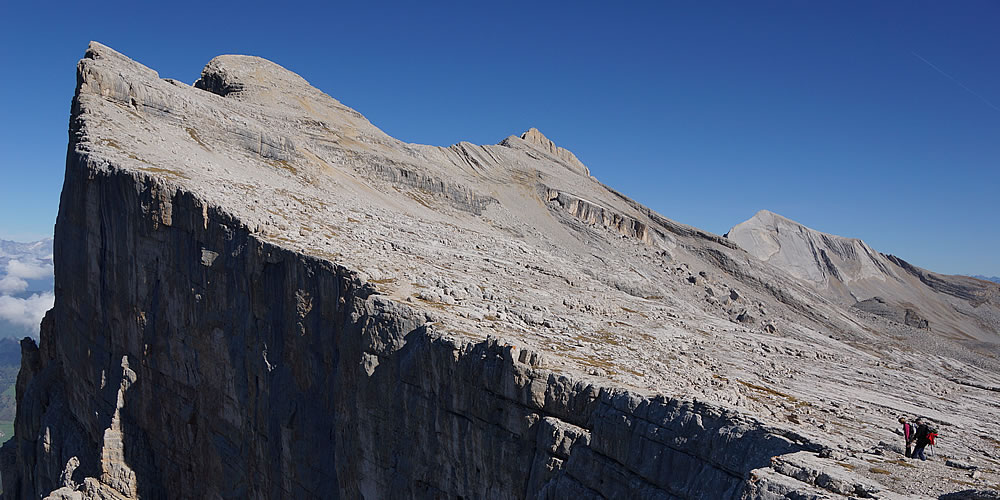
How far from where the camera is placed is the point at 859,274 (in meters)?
88.8

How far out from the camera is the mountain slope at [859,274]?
80.9 metres

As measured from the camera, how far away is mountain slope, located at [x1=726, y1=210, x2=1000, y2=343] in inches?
3184

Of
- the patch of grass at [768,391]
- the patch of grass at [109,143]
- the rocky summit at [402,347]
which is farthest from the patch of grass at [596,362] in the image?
the patch of grass at [109,143]

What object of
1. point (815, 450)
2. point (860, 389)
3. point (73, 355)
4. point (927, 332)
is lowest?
point (73, 355)

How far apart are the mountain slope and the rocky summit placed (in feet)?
71.5

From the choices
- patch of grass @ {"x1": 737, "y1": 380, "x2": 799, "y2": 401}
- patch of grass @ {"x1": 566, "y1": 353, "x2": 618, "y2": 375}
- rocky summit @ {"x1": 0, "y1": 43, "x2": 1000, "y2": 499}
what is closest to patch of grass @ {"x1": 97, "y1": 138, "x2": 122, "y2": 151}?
rocky summit @ {"x1": 0, "y1": 43, "x2": 1000, "y2": 499}

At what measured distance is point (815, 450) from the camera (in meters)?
13.9

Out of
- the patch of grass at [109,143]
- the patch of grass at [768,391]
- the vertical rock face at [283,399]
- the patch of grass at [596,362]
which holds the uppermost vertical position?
the patch of grass at [109,143]

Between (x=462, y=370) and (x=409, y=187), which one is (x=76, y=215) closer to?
(x=409, y=187)

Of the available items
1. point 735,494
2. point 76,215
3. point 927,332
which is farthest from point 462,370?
point 927,332

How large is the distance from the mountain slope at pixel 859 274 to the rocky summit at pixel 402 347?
2180 cm

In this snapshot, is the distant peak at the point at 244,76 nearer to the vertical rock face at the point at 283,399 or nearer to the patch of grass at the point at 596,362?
the vertical rock face at the point at 283,399

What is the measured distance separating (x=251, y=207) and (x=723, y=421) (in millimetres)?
26444

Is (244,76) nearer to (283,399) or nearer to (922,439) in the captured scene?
(283,399)
